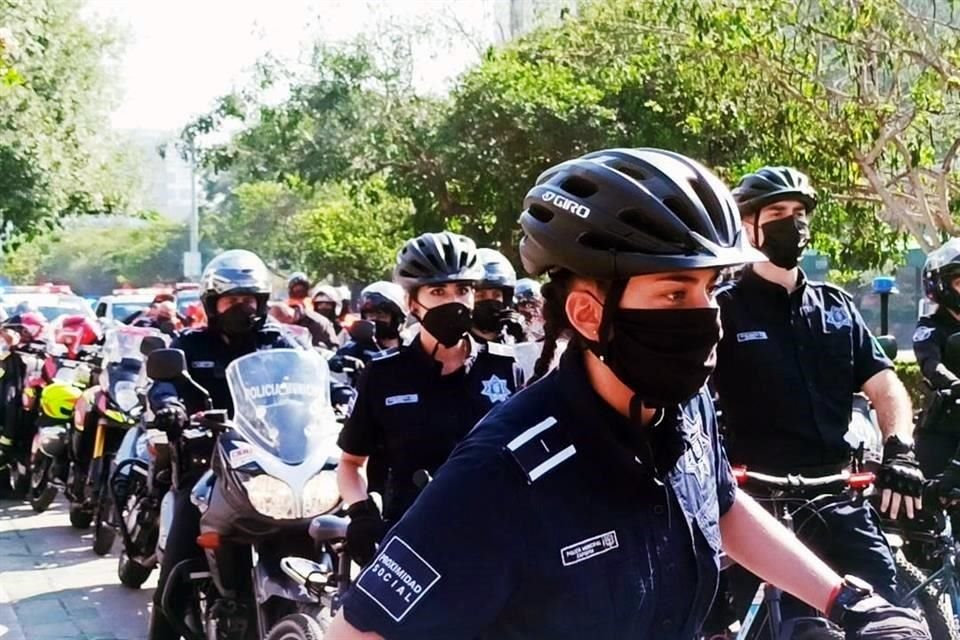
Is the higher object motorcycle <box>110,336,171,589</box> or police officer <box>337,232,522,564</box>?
police officer <box>337,232,522,564</box>

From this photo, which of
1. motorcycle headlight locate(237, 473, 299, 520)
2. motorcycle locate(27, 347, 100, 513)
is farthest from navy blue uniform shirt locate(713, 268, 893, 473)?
motorcycle locate(27, 347, 100, 513)

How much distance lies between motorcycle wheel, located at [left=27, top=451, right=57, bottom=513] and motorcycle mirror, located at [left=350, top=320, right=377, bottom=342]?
2.85 meters

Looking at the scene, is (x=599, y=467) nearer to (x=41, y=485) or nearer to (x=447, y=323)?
(x=447, y=323)

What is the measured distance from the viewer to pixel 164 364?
5305mm

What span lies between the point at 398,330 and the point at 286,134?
12.7 m

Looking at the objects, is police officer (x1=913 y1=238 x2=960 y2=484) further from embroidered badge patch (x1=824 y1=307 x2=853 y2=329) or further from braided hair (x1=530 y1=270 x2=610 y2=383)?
braided hair (x1=530 y1=270 x2=610 y2=383)

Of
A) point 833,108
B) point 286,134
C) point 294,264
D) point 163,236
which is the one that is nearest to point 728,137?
point 833,108

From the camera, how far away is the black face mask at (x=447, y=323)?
4773 millimetres

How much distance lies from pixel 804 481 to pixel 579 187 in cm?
208

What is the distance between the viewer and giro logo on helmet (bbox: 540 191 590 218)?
2289 mm

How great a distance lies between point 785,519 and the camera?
423 cm

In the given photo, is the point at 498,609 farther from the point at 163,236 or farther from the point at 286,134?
the point at 163,236

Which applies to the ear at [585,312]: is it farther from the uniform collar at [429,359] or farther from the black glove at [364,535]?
the uniform collar at [429,359]

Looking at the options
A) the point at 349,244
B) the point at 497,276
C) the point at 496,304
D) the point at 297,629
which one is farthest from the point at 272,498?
the point at 349,244
